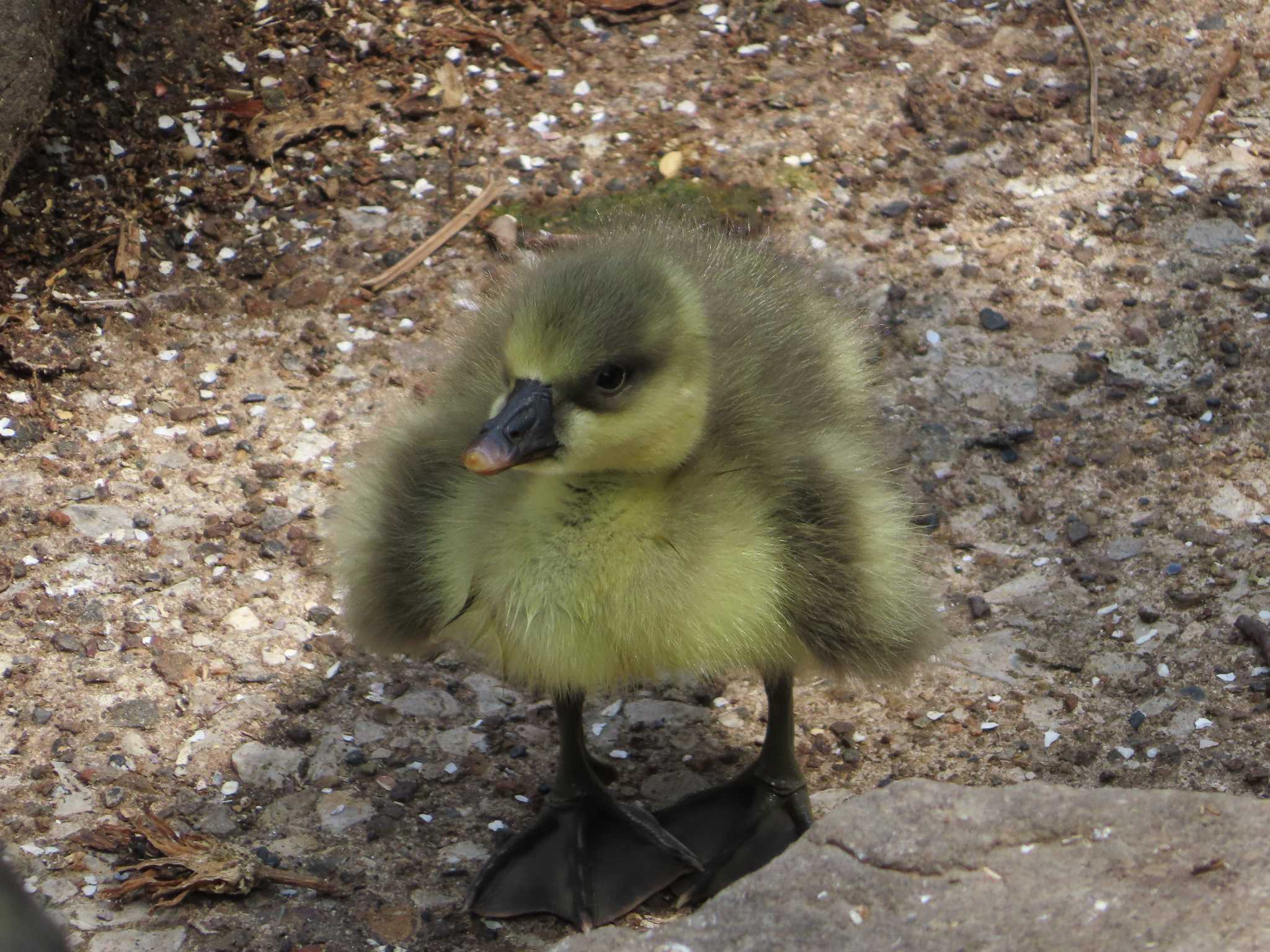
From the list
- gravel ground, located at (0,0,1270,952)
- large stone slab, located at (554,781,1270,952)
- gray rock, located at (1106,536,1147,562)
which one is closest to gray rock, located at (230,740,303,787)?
gravel ground, located at (0,0,1270,952)

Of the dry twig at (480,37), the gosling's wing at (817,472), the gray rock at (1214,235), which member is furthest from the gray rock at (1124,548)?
the dry twig at (480,37)

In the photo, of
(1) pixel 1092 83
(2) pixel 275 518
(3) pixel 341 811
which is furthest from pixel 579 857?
(1) pixel 1092 83

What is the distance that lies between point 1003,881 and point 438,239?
9.51 ft

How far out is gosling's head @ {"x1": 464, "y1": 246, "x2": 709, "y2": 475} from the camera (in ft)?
9.12

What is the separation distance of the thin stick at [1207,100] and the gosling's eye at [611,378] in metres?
2.80

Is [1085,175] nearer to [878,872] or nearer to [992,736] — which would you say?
[992,736]

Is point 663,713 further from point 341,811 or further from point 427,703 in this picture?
point 341,811

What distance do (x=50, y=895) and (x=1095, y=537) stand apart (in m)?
2.46

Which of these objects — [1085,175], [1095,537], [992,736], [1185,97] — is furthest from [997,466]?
[1185,97]

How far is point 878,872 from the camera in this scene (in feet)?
8.43

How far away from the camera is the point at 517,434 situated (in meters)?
2.75

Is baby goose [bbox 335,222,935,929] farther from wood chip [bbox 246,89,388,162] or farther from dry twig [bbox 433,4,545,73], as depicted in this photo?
dry twig [bbox 433,4,545,73]

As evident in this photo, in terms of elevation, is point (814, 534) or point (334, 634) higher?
point (814, 534)

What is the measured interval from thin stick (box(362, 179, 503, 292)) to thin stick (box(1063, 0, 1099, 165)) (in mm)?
1809
